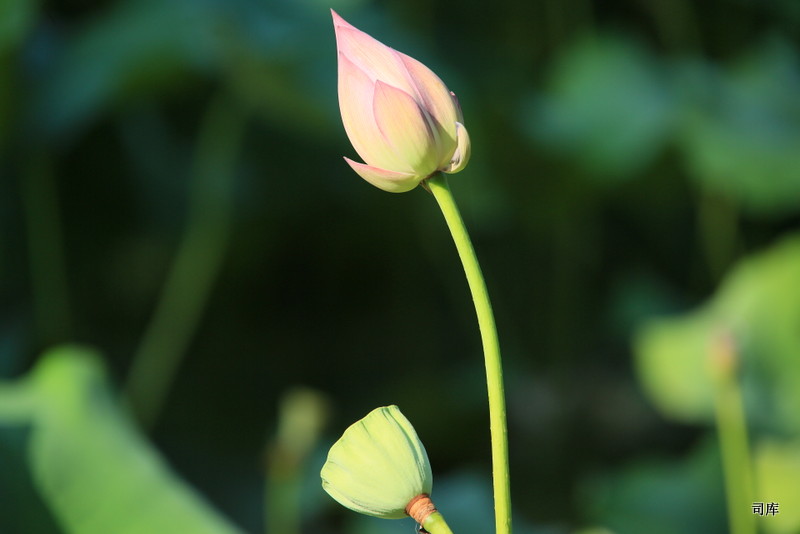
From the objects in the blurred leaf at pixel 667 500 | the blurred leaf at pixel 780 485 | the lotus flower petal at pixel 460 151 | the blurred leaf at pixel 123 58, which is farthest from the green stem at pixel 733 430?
the blurred leaf at pixel 123 58

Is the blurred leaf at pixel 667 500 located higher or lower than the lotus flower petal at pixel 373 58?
higher

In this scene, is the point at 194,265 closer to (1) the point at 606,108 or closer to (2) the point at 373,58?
(1) the point at 606,108

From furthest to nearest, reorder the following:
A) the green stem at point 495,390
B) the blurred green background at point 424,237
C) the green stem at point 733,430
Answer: the blurred green background at point 424,237 → the green stem at point 733,430 → the green stem at point 495,390

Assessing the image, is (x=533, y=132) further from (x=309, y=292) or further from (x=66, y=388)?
(x=66, y=388)

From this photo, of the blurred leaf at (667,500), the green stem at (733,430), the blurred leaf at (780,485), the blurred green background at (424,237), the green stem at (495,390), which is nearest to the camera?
the green stem at (495,390)

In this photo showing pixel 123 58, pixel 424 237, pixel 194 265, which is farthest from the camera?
pixel 424 237

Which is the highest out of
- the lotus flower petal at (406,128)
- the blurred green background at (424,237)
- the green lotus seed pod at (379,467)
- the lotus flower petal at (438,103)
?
the blurred green background at (424,237)

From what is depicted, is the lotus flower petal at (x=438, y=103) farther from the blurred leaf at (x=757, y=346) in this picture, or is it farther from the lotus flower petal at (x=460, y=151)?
the blurred leaf at (x=757, y=346)

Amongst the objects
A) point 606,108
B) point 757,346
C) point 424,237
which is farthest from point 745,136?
point 424,237
